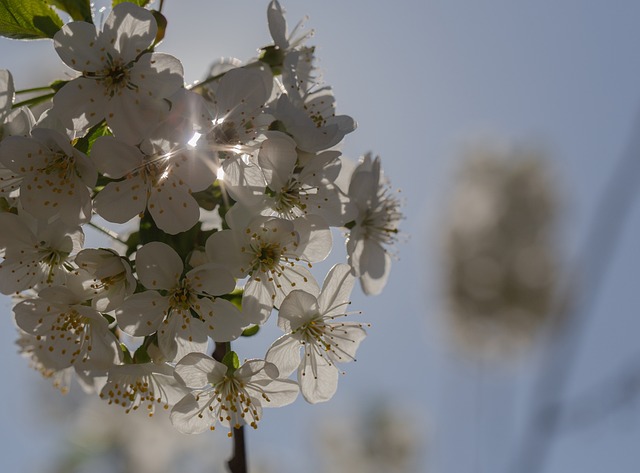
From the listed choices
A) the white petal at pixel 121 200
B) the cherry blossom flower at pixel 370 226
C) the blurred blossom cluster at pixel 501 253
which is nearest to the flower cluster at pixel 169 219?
the white petal at pixel 121 200

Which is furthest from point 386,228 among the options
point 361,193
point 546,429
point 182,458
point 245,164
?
point 182,458

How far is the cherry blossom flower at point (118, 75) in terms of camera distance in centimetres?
137

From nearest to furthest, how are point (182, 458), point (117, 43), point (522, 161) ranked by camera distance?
point (117, 43) < point (522, 161) < point (182, 458)

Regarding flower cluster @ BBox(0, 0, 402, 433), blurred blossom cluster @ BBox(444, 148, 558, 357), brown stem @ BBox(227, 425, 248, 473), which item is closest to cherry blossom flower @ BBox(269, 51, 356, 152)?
flower cluster @ BBox(0, 0, 402, 433)

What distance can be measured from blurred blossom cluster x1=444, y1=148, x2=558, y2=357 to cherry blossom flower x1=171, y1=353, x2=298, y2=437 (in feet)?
15.4

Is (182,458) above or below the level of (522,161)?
below

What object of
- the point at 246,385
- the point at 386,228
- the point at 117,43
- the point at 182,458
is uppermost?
the point at 117,43

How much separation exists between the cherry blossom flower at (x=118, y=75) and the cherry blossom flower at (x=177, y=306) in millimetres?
286

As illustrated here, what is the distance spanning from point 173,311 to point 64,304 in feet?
0.82

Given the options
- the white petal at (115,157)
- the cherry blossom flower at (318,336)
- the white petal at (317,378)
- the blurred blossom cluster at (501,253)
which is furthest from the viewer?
the blurred blossom cluster at (501,253)

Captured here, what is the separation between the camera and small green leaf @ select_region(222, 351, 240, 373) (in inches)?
63.9

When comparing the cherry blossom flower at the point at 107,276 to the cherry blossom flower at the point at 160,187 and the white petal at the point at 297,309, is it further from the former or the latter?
the white petal at the point at 297,309

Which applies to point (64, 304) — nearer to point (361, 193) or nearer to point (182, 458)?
point (361, 193)

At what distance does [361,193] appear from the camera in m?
1.78
